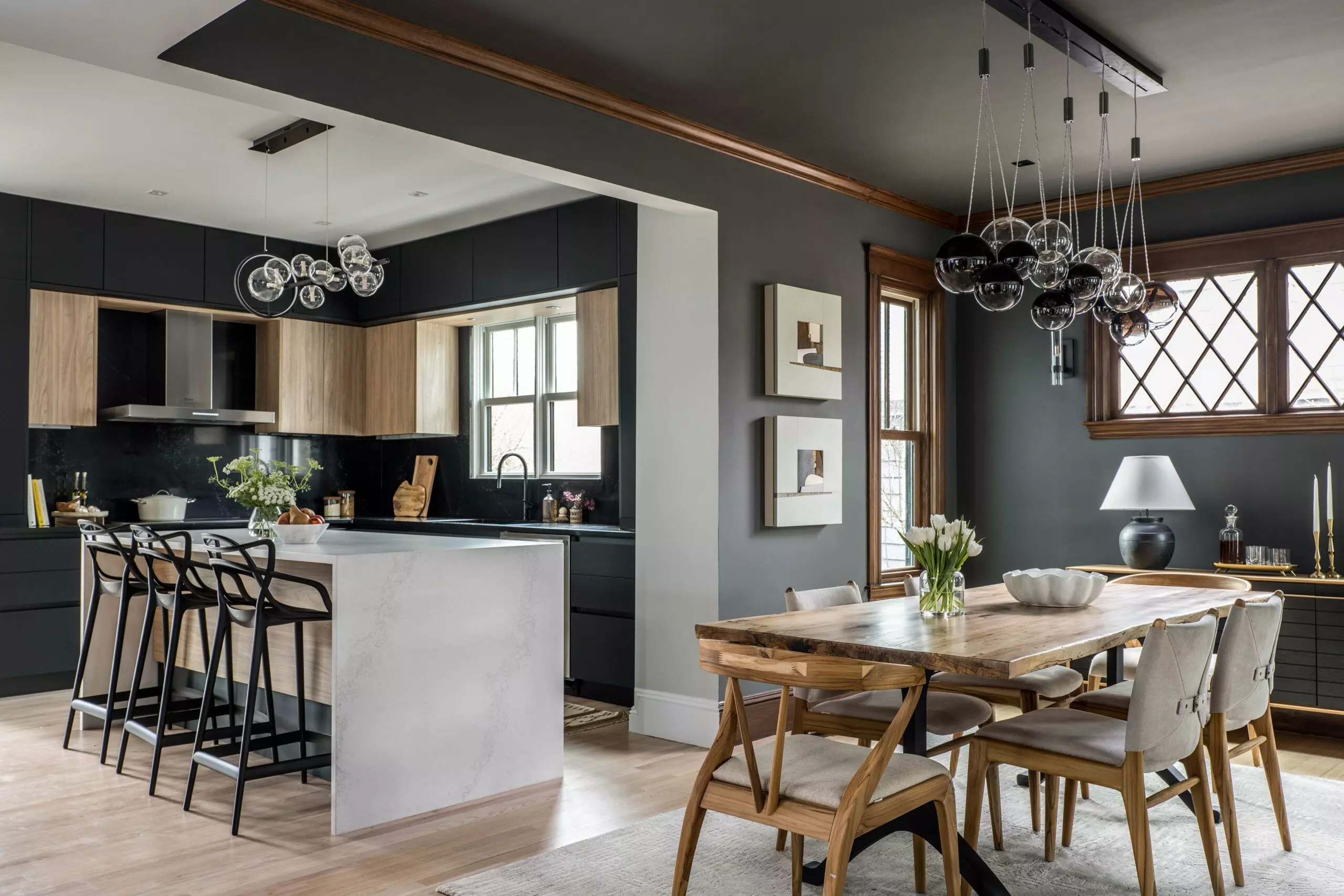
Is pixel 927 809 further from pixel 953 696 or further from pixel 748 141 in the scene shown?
pixel 748 141

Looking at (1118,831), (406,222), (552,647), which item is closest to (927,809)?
(1118,831)

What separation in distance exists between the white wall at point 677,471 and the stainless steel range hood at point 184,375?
316 centimetres

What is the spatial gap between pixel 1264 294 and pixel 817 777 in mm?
3899

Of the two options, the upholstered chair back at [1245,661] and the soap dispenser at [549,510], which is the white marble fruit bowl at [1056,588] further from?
the soap dispenser at [549,510]

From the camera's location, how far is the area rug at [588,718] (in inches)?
191

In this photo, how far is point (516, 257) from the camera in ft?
19.5

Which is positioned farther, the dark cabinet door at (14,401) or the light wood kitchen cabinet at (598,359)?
the dark cabinet door at (14,401)

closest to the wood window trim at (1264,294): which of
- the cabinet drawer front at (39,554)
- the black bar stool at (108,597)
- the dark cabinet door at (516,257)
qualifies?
the dark cabinet door at (516,257)

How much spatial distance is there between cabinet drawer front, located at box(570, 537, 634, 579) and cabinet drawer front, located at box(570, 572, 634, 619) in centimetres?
3

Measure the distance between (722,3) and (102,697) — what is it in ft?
13.3

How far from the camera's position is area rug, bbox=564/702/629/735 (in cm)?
485

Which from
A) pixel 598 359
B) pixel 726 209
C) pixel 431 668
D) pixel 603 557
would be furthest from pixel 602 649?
pixel 726 209

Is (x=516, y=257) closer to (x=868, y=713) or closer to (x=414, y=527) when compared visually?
(x=414, y=527)

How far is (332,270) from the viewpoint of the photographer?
14.3 feet
